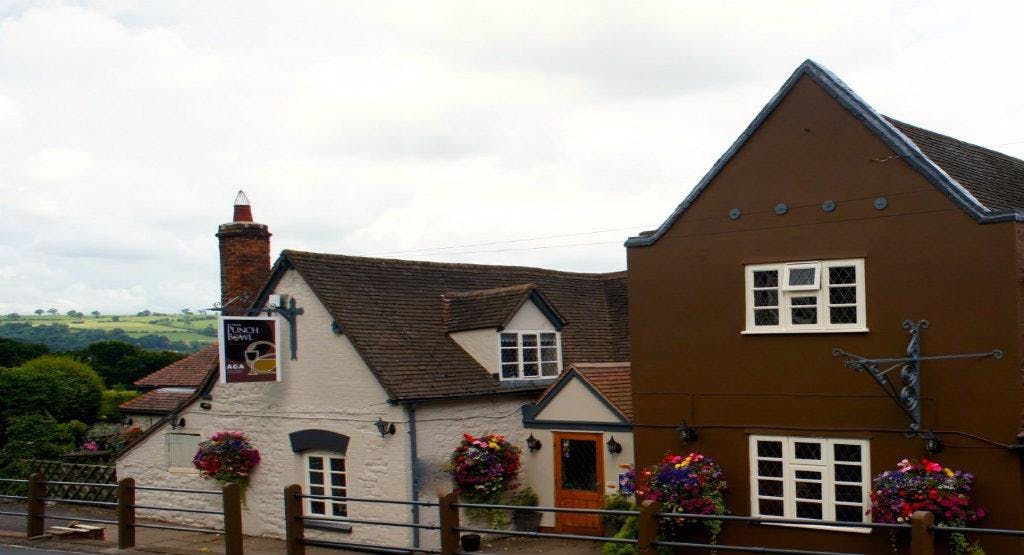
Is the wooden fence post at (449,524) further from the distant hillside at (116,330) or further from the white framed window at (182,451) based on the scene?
the distant hillside at (116,330)

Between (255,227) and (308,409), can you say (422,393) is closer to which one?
(308,409)

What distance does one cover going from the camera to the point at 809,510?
1507cm

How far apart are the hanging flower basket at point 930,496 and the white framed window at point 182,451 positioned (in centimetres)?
1452

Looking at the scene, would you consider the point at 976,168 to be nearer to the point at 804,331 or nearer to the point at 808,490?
the point at 804,331

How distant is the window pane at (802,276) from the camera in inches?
589

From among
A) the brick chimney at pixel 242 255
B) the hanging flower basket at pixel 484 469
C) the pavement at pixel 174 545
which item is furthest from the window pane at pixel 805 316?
the brick chimney at pixel 242 255

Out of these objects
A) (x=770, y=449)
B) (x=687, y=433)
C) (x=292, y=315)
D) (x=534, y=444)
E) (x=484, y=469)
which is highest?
(x=292, y=315)

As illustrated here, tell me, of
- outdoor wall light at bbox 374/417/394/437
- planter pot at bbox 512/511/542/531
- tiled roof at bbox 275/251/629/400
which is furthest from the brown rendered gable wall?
tiled roof at bbox 275/251/629/400

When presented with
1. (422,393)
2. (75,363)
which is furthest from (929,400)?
(75,363)

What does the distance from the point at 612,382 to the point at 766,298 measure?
4756mm

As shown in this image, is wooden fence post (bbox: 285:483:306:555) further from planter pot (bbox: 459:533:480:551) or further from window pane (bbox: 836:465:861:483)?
window pane (bbox: 836:465:861:483)

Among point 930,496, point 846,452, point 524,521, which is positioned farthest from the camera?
point 524,521

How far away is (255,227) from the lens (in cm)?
2395

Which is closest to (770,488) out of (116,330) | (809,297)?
(809,297)
